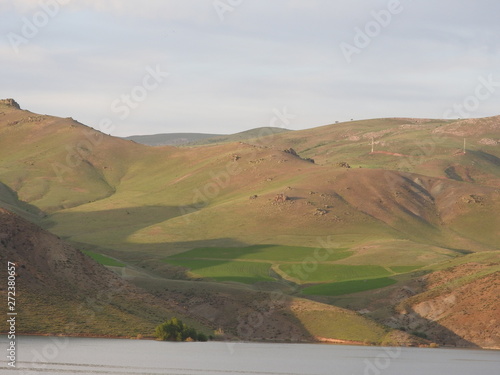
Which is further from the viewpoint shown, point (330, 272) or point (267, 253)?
point (267, 253)

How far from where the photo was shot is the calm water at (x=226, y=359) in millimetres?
67562

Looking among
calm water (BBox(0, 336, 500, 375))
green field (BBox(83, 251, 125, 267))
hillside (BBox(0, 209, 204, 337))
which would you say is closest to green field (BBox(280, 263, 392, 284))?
green field (BBox(83, 251, 125, 267))

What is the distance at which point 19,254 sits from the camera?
10100cm

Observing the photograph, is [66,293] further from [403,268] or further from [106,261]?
[403,268]

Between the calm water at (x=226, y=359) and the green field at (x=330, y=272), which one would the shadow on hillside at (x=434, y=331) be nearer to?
the calm water at (x=226, y=359)

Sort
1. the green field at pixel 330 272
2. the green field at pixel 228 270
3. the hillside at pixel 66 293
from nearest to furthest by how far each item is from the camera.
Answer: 1. the hillside at pixel 66 293
2. the green field at pixel 228 270
3. the green field at pixel 330 272

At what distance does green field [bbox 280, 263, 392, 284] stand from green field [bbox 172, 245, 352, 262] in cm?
765

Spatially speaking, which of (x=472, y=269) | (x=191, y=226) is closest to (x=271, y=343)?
(x=472, y=269)

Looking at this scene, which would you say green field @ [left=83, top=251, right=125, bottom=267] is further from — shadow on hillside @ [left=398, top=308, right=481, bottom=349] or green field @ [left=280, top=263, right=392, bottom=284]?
shadow on hillside @ [left=398, top=308, right=481, bottom=349]

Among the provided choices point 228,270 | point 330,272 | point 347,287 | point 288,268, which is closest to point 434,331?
point 347,287

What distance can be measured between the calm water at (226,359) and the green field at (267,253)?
62471 mm

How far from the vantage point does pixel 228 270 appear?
147125 mm

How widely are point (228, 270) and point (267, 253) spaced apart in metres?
21.2

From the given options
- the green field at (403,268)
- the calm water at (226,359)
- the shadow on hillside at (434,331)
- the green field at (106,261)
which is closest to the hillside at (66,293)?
the calm water at (226,359)
